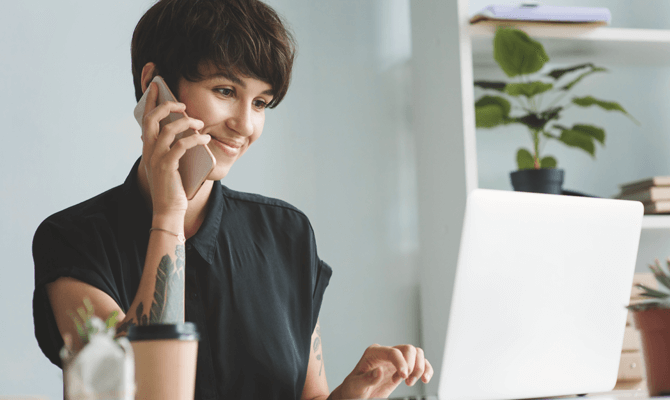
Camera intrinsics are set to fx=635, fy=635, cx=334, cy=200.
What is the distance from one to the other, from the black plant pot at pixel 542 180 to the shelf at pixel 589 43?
1.41 ft

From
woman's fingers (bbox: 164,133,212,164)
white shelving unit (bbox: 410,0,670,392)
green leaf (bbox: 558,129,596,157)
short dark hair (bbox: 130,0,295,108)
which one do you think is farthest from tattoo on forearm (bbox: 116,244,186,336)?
green leaf (bbox: 558,129,596,157)

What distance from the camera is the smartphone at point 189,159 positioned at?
3.71 feet

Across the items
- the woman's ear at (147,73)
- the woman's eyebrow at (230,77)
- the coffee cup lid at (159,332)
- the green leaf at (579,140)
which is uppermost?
the woman's ear at (147,73)

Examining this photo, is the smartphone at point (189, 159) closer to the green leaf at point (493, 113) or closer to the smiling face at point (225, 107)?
the smiling face at point (225, 107)

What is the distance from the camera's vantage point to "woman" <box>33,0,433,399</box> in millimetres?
1086

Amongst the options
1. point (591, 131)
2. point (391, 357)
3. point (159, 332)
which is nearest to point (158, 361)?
point (159, 332)

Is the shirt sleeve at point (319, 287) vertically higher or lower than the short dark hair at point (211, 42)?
lower

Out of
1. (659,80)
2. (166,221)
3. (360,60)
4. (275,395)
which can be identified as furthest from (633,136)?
Answer: (166,221)

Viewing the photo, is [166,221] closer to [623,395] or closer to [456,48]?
[623,395]

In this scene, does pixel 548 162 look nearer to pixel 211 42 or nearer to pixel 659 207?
pixel 659 207

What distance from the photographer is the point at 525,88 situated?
1928mm

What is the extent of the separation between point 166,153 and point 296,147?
3.60 ft

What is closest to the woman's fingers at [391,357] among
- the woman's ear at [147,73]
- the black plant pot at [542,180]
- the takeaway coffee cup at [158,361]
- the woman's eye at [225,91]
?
the takeaway coffee cup at [158,361]

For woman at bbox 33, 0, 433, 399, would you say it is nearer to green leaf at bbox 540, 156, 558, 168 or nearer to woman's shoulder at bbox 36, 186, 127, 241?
woman's shoulder at bbox 36, 186, 127, 241
